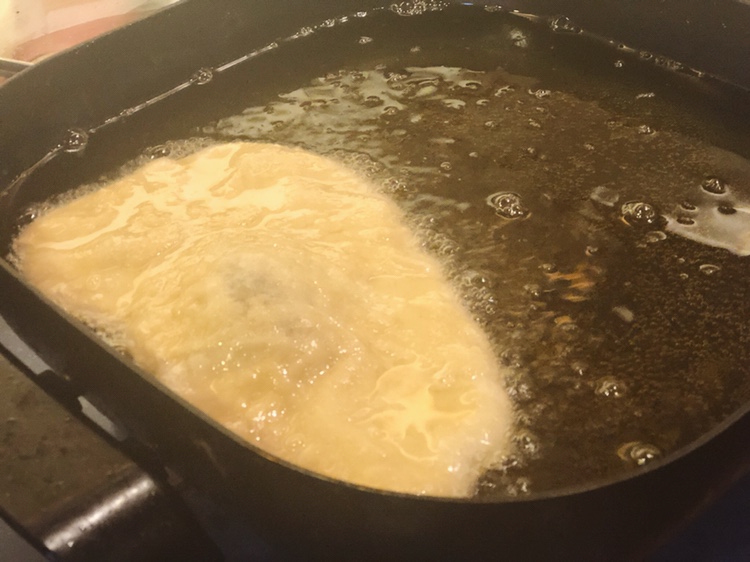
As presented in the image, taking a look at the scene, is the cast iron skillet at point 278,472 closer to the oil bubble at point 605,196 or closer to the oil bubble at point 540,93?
the oil bubble at point 605,196

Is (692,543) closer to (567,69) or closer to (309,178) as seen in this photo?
(309,178)

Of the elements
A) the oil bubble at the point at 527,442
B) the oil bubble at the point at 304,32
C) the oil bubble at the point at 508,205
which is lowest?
the oil bubble at the point at 527,442

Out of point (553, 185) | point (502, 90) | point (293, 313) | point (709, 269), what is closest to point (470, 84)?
point (502, 90)

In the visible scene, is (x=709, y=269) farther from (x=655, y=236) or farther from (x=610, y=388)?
(x=610, y=388)

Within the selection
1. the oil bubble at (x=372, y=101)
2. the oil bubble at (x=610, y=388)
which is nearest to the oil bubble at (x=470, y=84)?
the oil bubble at (x=372, y=101)

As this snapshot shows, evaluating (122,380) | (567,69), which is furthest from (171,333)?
(567,69)

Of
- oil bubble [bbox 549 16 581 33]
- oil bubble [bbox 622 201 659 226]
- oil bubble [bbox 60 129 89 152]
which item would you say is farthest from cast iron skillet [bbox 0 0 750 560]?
oil bubble [bbox 549 16 581 33]
